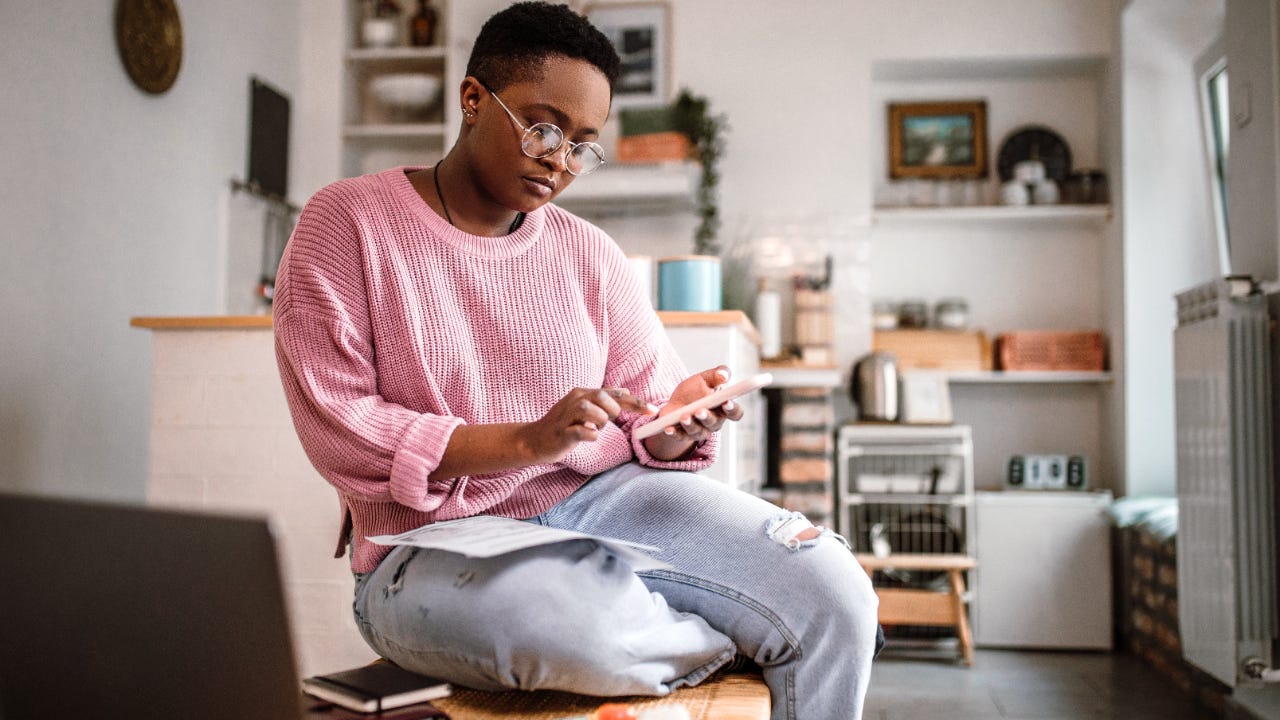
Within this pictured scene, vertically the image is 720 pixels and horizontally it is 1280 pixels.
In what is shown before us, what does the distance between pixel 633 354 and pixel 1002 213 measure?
3.27 metres

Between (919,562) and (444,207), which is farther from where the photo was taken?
(919,562)

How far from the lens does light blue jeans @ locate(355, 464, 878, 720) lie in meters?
1.02

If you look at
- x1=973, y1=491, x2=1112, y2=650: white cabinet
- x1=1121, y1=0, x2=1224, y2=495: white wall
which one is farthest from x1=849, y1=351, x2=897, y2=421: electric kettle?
x1=1121, y1=0, x2=1224, y2=495: white wall

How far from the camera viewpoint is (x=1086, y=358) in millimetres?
4203

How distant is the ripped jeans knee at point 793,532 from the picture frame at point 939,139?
360 cm

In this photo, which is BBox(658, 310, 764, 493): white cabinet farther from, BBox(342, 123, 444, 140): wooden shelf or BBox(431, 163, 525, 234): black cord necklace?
BBox(342, 123, 444, 140): wooden shelf

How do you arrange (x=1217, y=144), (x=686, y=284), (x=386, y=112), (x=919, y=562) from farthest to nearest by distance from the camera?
(x=386, y=112), (x=1217, y=144), (x=919, y=562), (x=686, y=284)

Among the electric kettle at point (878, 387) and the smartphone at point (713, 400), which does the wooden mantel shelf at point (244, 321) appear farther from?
the electric kettle at point (878, 387)

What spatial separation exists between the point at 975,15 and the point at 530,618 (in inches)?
158

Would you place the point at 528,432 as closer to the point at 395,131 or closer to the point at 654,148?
the point at 654,148

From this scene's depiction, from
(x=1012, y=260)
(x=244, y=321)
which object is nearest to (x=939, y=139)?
(x=1012, y=260)

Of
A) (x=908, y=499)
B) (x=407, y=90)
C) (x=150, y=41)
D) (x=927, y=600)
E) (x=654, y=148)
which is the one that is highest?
(x=407, y=90)

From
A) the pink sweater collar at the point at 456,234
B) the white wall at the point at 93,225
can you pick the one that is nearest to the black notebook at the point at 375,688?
the pink sweater collar at the point at 456,234

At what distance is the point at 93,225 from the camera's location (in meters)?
3.02
